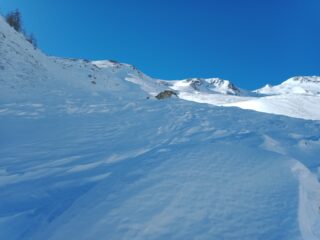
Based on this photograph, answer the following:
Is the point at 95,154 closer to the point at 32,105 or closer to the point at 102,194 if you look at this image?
the point at 102,194

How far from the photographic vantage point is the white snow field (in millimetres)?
3949

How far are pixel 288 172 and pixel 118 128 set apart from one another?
498 cm

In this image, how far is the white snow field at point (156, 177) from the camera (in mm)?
3949

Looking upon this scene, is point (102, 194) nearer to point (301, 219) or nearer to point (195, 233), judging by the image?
point (195, 233)

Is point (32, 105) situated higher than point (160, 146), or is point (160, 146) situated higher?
point (32, 105)

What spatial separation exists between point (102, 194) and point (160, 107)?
8.36 metres

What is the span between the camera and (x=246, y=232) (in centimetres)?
381

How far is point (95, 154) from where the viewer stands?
6703 mm

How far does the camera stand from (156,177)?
539 centimetres

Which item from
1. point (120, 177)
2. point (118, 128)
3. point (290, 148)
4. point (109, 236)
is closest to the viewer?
point (109, 236)

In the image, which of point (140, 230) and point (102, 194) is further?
point (102, 194)

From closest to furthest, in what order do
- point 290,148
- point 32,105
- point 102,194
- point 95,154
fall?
point 102,194, point 95,154, point 290,148, point 32,105

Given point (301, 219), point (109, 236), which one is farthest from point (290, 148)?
point (109, 236)

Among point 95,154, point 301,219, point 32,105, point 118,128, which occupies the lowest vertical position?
point 301,219
